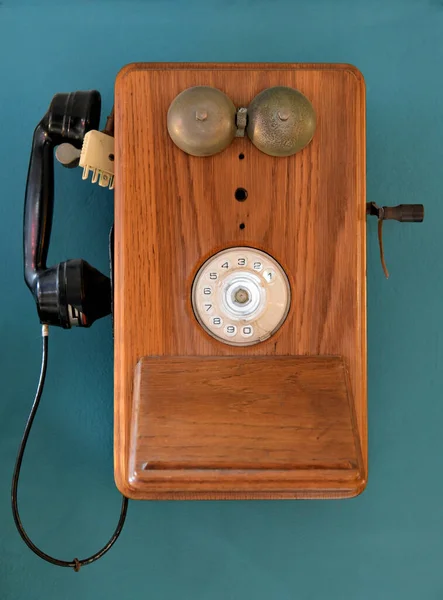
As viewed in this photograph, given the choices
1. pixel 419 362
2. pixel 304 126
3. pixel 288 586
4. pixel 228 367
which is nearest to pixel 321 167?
pixel 304 126

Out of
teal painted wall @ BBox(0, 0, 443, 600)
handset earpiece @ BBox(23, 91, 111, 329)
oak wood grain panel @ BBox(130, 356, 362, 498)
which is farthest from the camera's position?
teal painted wall @ BBox(0, 0, 443, 600)

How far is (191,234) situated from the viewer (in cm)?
85

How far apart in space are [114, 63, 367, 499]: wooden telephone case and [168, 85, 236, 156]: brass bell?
0.03 metres

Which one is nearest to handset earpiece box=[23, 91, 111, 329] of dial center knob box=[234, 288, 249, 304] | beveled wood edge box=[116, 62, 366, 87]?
beveled wood edge box=[116, 62, 366, 87]

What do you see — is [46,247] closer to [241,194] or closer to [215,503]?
[241,194]

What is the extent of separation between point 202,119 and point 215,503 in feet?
2.19

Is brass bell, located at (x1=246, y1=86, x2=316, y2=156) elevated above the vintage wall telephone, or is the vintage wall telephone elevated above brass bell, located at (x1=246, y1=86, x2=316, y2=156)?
brass bell, located at (x1=246, y1=86, x2=316, y2=156)

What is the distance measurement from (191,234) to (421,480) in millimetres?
626

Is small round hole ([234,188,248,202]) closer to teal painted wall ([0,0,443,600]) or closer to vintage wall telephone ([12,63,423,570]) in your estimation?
vintage wall telephone ([12,63,423,570])

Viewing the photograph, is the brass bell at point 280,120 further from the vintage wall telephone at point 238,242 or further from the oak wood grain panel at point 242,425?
the oak wood grain panel at point 242,425

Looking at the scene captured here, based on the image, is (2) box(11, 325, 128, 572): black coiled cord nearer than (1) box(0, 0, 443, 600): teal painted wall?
Yes

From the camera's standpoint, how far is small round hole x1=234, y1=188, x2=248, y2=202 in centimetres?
85

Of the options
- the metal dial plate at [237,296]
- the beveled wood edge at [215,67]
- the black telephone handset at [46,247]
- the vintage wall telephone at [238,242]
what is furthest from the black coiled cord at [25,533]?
the beveled wood edge at [215,67]

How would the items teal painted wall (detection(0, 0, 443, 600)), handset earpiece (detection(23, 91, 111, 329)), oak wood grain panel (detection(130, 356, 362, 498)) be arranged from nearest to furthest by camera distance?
oak wood grain panel (detection(130, 356, 362, 498))
handset earpiece (detection(23, 91, 111, 329))
teal painted wall (detection(0, 0, 443, 600))
